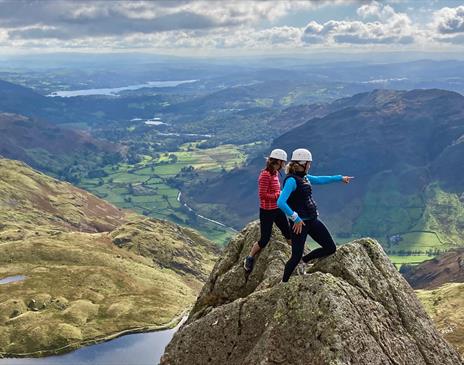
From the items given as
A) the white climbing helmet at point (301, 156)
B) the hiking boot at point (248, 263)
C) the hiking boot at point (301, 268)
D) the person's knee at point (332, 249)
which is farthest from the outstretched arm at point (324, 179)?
the hiking boot at point (248, 263)

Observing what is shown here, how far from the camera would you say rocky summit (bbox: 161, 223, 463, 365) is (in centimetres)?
2520

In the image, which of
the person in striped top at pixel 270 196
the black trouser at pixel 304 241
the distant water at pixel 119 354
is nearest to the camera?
the black trouser at pixel 304 241

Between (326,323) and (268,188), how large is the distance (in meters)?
10.5

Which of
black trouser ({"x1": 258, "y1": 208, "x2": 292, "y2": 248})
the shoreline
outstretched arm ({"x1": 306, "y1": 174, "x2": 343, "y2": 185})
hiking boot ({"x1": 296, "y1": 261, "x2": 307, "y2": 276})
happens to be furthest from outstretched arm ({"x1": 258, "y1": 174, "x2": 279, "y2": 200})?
the shoreline

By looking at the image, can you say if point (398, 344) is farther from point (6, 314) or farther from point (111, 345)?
point (6, 314)

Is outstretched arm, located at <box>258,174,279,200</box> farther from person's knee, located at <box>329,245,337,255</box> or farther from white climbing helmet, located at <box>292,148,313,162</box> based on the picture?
person's knee, located at <box>329,245,337,255</box>

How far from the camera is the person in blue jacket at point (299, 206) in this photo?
27.9 metres

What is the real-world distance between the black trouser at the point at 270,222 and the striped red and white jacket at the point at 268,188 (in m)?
0.83

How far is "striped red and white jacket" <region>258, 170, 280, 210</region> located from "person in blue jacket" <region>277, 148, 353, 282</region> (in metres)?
3.46

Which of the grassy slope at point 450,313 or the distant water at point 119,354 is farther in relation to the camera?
the distant water at point 119,354

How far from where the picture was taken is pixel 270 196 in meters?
33.0

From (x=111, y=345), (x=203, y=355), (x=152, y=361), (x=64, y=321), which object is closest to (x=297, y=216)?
(x=203, y=355)

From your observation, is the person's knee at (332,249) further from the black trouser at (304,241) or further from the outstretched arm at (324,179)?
the outstretched arm at (324,179)

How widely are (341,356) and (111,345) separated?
162195 millimetres
